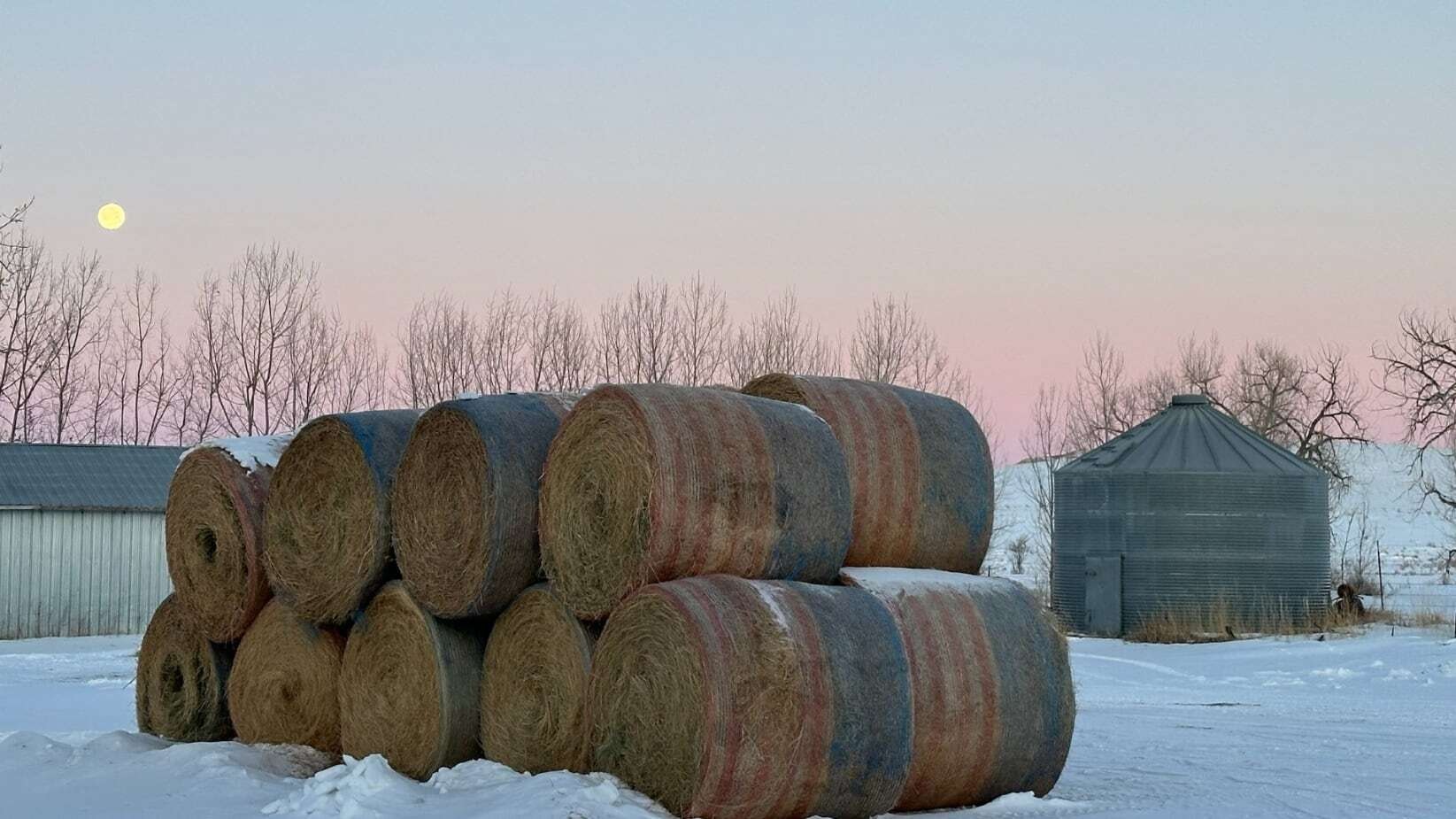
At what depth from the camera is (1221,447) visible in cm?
2644

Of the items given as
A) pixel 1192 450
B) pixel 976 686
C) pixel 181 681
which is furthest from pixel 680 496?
pixel 1192 450

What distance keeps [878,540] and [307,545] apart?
346 cm

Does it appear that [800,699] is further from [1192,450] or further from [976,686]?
[1192,450]

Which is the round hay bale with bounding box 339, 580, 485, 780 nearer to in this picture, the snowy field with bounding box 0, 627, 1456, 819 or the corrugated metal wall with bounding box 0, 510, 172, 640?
the snowy field with bounding box 0, 627, 1456, 819

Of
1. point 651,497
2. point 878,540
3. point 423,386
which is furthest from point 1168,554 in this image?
point 423,386

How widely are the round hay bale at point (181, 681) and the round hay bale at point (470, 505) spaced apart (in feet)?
7.46

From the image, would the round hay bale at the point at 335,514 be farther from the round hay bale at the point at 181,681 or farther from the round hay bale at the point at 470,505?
the round hay bale at the point at 181,681

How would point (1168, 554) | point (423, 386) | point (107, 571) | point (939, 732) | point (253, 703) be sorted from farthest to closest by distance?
point (423, 386) → point (107, 571) → point (1168, 554) → point (253, 703) → point (939, 732)

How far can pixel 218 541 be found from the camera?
10578mm

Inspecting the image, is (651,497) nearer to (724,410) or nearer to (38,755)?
(724,410)

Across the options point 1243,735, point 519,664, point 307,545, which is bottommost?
point 1243,735

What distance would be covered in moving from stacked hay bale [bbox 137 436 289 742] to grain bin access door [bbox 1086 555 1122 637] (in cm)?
1748

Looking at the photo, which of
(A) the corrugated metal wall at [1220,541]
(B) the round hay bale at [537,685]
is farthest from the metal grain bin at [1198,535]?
(B) the round hay bale at [537,685]

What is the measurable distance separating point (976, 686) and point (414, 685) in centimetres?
322
